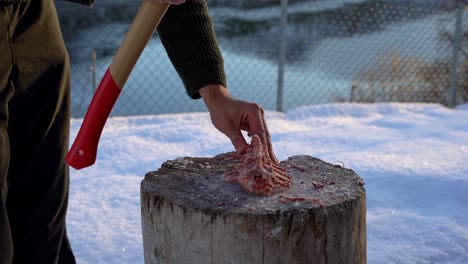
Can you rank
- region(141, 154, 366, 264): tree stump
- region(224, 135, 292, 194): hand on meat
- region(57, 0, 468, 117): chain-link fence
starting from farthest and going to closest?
region(57, 0, 468, 117): chain-link fence → region(224, 135, 292, 194): hand on meat → region(141, 154, 366, 264): tree stump

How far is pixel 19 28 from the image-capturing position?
1.27m

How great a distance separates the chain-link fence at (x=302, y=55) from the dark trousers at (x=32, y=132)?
13.6ft

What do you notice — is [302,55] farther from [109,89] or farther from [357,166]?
[109,89]

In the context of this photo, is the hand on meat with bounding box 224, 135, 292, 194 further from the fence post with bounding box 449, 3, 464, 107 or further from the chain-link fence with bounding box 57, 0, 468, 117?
the fence post with bounding box 449, 3, 464, 107

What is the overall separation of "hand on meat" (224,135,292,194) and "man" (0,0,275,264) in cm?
5

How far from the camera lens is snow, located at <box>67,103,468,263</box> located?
8.11 feet

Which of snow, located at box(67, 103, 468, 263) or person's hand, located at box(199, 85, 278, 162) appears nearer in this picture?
person's hand, located at box(199, 85, 278, 162)

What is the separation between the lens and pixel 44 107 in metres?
1.35

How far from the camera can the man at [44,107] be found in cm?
123

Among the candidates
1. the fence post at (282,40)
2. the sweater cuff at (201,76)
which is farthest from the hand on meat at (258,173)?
the fence post at (282,40)

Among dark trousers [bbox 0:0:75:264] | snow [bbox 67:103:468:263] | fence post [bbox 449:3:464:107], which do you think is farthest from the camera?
fence post [bbox 449:3:464:107]

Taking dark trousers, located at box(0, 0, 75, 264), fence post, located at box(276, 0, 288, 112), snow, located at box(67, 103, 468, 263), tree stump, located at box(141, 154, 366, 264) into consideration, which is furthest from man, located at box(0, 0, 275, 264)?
fence post, located at box(276, 0, 288, 112)

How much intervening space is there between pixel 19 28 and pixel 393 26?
26.4ft

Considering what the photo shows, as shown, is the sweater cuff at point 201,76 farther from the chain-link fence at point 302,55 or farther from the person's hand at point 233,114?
the chain-link fence at point 302,55
